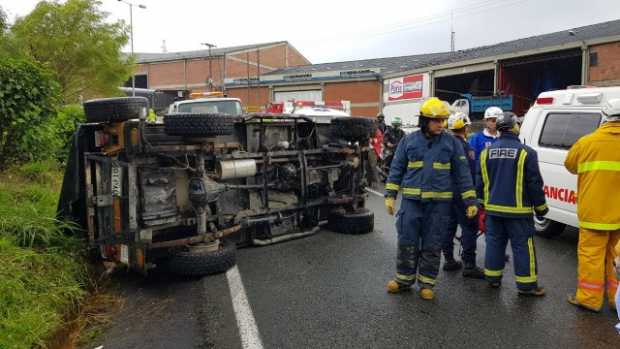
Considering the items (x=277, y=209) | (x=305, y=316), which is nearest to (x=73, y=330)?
(x=305, y=316)

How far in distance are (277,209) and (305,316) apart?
239cm

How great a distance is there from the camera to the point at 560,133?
20.9 feet

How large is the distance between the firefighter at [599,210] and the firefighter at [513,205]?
0.39 m

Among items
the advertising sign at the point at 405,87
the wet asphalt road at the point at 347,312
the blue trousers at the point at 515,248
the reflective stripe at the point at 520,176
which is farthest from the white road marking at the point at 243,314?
→ the advertising sign at the point at 405,87

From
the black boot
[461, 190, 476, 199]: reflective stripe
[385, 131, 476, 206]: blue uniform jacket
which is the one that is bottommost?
the black boot

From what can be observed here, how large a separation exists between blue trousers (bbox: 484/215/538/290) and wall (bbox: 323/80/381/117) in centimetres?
2711

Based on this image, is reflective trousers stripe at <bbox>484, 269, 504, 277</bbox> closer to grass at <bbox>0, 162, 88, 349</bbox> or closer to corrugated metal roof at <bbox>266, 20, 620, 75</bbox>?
grass at <bbox>0, 162, 88, 349</bbox>

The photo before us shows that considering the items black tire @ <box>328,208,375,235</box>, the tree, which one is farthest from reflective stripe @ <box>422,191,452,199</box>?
the tree

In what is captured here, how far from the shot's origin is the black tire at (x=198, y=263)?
16.1ft

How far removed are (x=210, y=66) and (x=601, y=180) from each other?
4299cm

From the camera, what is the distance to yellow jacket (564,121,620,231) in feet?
13.8

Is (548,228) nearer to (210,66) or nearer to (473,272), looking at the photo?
(473,272)

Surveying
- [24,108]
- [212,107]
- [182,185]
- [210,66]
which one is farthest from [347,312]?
[210,66]

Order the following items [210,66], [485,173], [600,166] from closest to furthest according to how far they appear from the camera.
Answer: [600,166]
[485,173]
[210,66]
